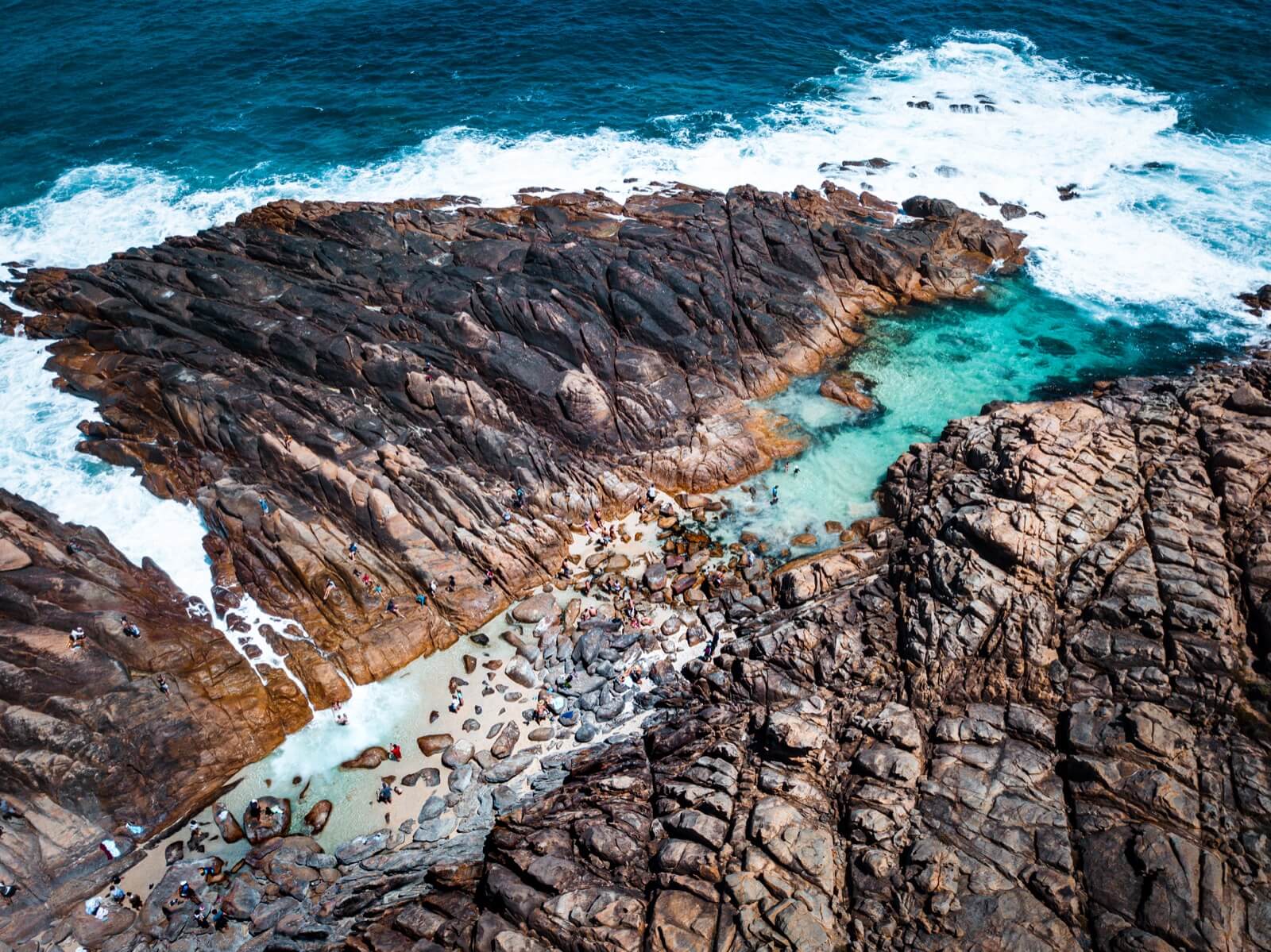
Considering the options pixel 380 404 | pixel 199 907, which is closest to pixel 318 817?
pixel 199 907

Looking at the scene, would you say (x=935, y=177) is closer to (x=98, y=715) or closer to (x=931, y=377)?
(x=931, y=377)

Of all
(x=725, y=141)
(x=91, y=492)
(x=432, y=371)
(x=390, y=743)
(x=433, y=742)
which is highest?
(x=725, y=141)

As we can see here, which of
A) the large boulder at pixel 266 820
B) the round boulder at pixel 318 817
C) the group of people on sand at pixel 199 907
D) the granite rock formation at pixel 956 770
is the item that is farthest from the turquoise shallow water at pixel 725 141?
the granite rock formation at pixel 956 770

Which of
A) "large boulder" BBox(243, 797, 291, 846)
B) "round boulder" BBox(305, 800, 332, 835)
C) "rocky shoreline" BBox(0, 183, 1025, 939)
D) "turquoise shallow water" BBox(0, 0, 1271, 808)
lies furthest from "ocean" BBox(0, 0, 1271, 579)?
"round boulder" BBox(305, 800, 332, 835)

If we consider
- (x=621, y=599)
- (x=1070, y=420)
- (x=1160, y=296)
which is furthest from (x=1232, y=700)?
(x=1160, y=296)

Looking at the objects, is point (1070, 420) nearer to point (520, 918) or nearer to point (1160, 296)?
point (1160, 296)

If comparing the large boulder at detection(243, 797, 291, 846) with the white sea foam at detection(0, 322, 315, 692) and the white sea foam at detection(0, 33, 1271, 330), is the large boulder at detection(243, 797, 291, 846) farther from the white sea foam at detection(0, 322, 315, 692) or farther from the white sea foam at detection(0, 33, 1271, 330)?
the white sea foam at detection(0, 33, 1271, 330)

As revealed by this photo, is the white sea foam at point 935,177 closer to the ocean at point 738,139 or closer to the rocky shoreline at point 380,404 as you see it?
the ocean at point 738,139
